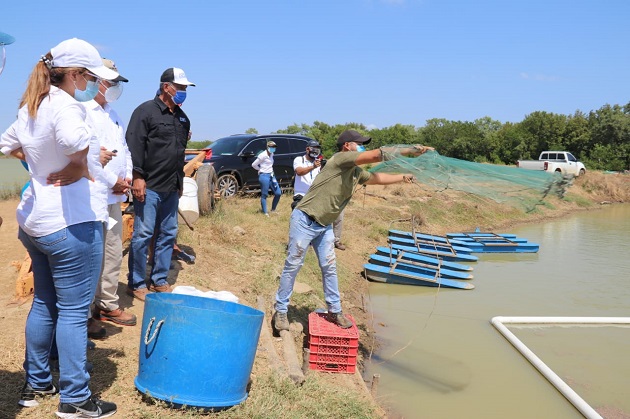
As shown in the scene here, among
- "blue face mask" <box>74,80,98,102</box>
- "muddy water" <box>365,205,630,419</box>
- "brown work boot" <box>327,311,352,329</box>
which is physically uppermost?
"blue face mask" <box>74,80,98,102</box>

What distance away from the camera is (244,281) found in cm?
670

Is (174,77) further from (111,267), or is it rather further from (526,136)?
(526,136)

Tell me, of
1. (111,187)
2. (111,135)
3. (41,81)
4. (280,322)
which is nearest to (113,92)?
(111,135)

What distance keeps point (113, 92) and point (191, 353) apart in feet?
6.43

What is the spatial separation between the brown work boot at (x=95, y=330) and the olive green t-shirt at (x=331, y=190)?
195cm

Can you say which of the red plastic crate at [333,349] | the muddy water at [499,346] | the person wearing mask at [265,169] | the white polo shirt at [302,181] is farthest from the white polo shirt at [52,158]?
the person wearing mask at [265,169]

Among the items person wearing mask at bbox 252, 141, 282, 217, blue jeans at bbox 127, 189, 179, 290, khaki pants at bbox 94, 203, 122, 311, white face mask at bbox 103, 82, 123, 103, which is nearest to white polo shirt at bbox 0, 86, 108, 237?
white face mask at bbox 103, 82, 123, 103

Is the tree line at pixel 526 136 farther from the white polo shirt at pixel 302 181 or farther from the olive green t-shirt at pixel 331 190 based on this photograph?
the olive green t-shirt at pixel 331 190

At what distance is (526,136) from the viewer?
3834 cm

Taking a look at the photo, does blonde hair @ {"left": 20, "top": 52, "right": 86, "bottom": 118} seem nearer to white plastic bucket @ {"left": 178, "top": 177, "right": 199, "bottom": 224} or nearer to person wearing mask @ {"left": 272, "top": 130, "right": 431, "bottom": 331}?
person wearing mask @ {"left": 272, "top": 130, "right": 431, "bottom": 331}

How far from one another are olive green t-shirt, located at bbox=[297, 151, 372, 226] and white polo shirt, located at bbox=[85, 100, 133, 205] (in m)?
1.61

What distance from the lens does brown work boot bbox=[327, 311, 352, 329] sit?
515 cm

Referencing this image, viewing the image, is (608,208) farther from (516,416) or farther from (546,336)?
(516,416)

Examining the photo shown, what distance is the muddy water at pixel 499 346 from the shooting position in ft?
17.0
